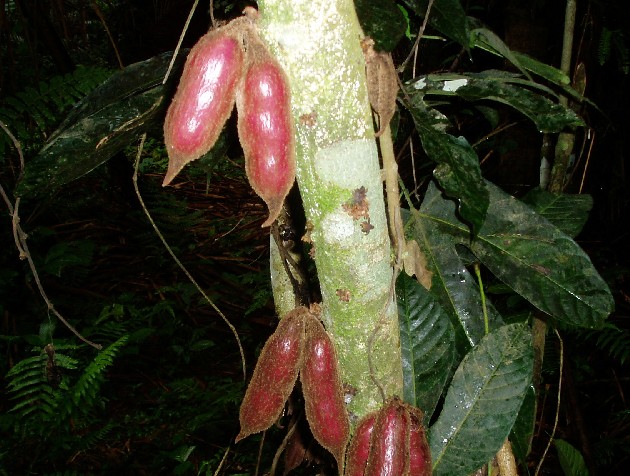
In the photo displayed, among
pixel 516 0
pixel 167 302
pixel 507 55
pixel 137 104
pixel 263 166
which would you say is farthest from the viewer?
pixel 167 302

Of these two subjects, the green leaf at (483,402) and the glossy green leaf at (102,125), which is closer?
the glossy green leaf at (102,125)

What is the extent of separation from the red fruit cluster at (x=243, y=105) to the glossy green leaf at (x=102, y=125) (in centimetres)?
28

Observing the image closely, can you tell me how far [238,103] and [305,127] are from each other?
0.07 meters

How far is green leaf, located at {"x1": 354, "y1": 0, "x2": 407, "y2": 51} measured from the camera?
66cm

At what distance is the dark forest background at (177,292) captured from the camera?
2012 millimetres

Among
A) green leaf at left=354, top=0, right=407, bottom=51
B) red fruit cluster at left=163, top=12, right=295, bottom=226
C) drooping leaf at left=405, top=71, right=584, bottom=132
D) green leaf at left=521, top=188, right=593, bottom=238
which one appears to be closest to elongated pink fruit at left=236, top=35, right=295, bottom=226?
red fruit cluster at left=163, top=12, right=295, bottom=226

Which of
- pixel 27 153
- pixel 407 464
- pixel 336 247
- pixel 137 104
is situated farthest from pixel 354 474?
pixel 27 153

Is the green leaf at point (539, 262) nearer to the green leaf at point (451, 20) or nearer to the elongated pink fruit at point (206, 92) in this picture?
the green leaf at point (451, 20)

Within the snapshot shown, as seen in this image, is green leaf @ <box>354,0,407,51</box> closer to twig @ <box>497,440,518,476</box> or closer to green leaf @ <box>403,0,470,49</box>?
green leaf @ <box>403,0,470,49</box>

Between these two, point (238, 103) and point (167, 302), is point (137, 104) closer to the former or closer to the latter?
point (238, 103)

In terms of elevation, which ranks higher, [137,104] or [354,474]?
[137,104]

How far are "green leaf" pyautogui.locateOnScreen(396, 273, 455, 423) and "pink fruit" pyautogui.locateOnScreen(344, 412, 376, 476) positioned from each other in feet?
0.63

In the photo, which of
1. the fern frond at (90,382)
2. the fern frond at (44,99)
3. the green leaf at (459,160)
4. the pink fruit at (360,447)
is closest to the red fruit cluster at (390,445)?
the pink fruit at (360,447)

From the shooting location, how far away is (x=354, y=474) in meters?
0.67
